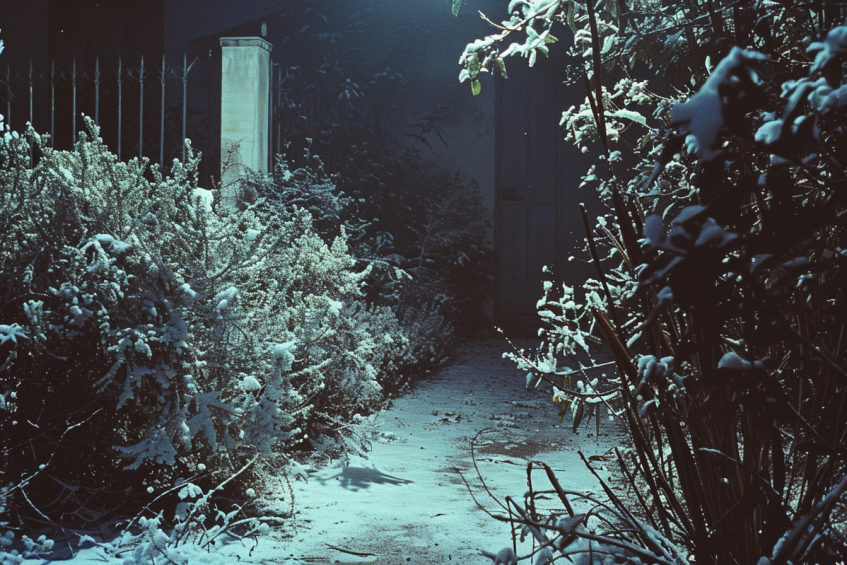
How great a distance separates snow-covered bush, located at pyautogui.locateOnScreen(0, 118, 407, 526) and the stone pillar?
9.78 ft

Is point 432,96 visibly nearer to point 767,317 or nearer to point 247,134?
point 247,134

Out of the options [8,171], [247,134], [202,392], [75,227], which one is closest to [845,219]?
[202,392]

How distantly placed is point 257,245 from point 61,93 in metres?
8.15

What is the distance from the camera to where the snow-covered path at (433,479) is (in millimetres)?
2732

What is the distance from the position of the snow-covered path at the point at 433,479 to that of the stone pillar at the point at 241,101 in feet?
8.21

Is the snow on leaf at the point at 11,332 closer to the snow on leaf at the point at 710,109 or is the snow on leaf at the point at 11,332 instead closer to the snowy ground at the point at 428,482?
the snowy ground at the point at 428,482

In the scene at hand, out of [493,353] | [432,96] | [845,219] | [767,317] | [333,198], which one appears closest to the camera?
[767,317]

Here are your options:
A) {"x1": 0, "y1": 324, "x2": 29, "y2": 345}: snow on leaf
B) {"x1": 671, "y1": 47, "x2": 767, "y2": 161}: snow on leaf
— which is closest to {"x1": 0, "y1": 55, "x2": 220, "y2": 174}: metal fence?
{"x1": 0, "y1": 324, "x2": 29, "y2": 345}: snow on leaf

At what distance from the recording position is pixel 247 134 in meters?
6.51

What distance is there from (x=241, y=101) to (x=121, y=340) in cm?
401

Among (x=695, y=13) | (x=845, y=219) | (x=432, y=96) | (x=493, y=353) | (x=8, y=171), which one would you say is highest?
(x=432, y=96)

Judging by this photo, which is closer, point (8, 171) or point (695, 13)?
point (695, 13)

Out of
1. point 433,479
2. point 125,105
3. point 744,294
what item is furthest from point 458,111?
point 744,294

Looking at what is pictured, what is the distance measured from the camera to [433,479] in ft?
11.8
